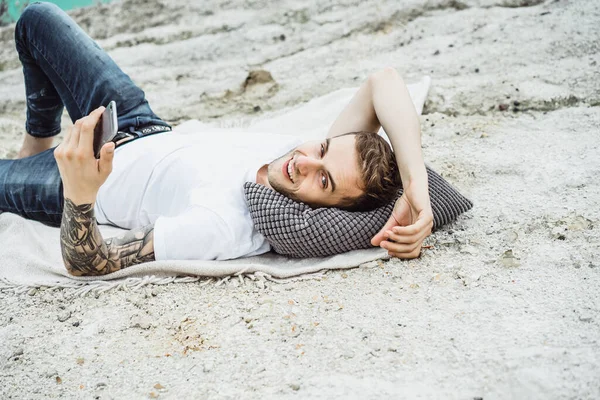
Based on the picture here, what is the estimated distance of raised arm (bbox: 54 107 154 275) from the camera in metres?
1.69

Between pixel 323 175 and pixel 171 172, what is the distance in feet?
2.10

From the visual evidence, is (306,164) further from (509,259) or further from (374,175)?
(509,259)

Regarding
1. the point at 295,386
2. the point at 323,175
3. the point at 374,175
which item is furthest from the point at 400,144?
the point at 295,386

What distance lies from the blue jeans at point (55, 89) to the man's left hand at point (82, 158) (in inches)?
29.5

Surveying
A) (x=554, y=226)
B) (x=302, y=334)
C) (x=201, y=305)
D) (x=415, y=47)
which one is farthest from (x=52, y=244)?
(x=415, y=47)

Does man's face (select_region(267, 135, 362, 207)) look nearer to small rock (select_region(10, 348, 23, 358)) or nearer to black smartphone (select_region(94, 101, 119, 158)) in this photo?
black smartphone (select_region(94, 101, 119, 158))

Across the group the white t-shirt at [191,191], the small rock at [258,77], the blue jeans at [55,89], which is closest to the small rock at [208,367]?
the white t-shirt at [191,191]

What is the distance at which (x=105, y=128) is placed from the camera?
66.6 inches

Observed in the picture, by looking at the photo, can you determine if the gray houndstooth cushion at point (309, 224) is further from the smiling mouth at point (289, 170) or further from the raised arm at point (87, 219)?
the raised arm at point (87, 219)

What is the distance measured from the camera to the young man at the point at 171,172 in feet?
6.31

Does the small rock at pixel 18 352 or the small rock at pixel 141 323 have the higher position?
the small rock at pixel 18 352

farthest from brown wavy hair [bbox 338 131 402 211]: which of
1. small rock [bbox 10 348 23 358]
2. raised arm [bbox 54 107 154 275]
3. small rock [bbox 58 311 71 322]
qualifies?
small rock [bbox 10 348 23 358]

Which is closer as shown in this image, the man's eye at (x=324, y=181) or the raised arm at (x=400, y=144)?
the raised arm at (x=400, y=144)

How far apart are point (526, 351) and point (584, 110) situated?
214 cm
